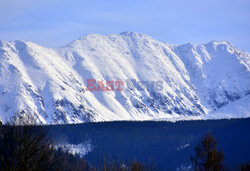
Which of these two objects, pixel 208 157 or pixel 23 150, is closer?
pixel 23 150

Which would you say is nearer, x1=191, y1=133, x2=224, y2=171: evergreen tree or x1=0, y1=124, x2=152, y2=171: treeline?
x1=0, y1=124, x2=152, y2=171: treeline

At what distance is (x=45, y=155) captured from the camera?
30391 mm

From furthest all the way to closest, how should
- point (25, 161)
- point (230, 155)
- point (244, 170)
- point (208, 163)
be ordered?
point (230, 155) → point (244, 170) → point (208, 163) → point (25, 161)

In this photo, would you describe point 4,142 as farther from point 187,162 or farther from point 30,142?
point 187,162

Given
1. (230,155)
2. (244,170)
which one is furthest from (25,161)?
(230,155)

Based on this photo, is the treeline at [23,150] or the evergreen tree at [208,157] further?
the evergreen tree at [208,157]

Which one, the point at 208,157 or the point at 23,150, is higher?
the point at 208,157

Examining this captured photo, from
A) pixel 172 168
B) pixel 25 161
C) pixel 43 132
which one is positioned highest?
pixel 172 168

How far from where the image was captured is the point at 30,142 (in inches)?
1170

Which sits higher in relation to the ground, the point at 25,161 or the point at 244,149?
the point at 244,149

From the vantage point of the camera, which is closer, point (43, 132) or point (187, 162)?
point (43, 132)

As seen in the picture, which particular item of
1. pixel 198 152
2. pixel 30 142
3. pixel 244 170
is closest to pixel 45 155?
pixel 30 142

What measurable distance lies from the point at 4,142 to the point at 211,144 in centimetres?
2040

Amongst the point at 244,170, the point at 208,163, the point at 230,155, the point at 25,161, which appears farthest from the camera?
the point at 230,155
